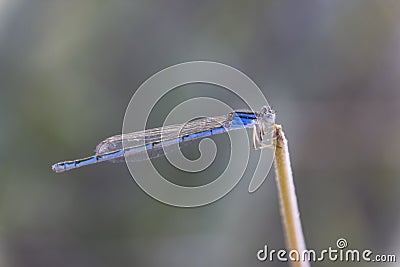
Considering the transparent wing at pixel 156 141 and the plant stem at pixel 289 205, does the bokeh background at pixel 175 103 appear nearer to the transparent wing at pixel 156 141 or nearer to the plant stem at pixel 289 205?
the transparent wing at pixel 156 141

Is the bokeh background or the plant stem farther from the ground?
the bokeh background

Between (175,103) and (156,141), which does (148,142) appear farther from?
(175,103)

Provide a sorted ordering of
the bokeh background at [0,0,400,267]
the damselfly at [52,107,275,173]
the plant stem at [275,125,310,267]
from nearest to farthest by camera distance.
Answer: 1. the plant stem at [275,125,310,267]
2. the damselfly at [52,107,275,173]
3. the bokeh background at [0,0,400,267]

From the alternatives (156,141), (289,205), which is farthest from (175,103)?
(289,205)

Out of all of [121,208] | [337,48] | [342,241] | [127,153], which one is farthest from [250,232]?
[337,48]

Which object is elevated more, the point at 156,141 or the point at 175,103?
the point at 175,103

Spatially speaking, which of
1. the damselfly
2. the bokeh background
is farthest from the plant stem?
the bokeh background

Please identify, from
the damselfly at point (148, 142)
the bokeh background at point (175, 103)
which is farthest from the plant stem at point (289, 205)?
the bokeh background at point (175, 103)

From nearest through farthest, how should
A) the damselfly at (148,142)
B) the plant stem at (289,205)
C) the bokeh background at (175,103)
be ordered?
the plant stem at (289,205) → the damselfly at (148,142) → the bokeh background at (175,103)

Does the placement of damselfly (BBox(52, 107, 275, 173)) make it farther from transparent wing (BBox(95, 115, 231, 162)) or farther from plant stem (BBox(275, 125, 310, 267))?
plant stem (BBox(275, 125, 310, 267))
